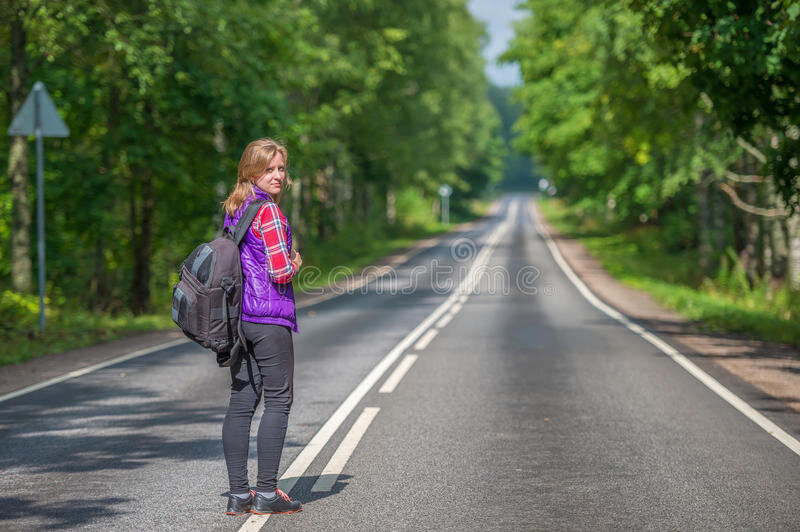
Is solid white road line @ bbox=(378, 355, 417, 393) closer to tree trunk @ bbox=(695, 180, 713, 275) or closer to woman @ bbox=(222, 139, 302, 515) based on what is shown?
woman @ bbox=(222, 139, 302, 515)

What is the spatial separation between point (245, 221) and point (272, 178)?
311 millimetres

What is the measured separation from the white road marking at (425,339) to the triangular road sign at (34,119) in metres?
5.93

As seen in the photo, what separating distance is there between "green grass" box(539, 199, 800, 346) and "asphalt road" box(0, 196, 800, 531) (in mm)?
3274

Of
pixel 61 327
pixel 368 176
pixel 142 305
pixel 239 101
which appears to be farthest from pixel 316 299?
pixel 368 176

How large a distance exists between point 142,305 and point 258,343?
14931 mm

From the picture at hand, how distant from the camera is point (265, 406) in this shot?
15.0 ft

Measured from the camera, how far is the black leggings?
4.55 metres

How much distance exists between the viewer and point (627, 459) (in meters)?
5.81

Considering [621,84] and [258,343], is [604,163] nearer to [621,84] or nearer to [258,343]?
[621,84]

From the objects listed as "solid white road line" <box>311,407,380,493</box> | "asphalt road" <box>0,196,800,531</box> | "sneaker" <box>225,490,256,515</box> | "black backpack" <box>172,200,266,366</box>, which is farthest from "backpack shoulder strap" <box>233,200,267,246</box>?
"solid white road line" <box>311,407,380,493</box>

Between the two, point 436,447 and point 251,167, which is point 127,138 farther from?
point 251,167

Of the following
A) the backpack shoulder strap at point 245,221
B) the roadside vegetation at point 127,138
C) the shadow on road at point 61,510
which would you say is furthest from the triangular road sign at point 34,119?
the backpack shoulder strap at point 245,221

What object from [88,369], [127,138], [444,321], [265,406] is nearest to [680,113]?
[444,321]

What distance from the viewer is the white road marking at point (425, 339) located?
39.4 ft
